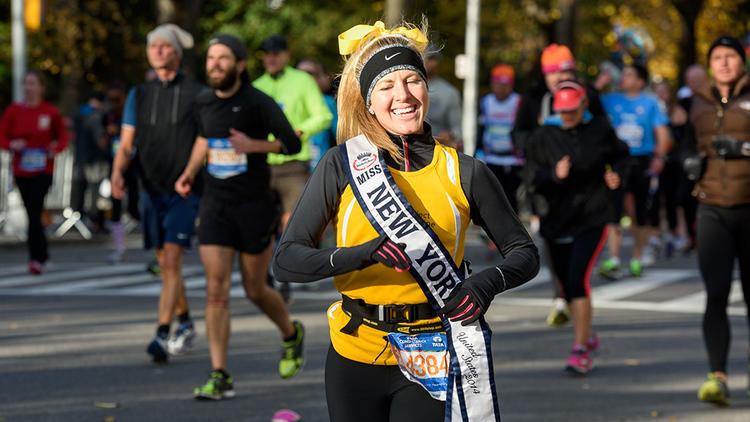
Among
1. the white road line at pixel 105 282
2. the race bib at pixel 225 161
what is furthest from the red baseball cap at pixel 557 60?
the white road line at pixel 105 282

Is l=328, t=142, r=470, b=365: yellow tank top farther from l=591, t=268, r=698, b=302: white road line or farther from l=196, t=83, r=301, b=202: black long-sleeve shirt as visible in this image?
l=591, t=268, r=698, b=302: white road line

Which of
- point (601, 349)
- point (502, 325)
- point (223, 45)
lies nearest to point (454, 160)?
point (223, 45)

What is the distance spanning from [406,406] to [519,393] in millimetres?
3642

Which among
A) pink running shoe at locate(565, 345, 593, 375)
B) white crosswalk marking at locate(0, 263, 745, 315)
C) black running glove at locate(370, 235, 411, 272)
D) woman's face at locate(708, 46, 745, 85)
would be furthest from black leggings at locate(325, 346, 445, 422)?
white crosswalk marking at locate(0, 263, 745, 315)

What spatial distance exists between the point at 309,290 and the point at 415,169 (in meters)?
8.43

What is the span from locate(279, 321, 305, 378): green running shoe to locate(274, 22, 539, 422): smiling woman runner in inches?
142

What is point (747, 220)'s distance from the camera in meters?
6.98

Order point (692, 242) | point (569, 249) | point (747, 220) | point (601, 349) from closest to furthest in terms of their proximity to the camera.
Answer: point (747, 220) < point (569, 249) < point (601, 349) < point (692, 242)

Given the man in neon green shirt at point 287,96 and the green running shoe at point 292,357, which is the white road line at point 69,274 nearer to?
the man in neon green shirt at point 287,96

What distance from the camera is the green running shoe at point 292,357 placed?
725 centimetres

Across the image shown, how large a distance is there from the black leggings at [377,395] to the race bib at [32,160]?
10258 millimetres

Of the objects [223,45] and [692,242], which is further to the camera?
[692,242]

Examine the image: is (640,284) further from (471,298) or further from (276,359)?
(471,298)

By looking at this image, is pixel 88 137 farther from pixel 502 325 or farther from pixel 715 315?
pixel 715 315
